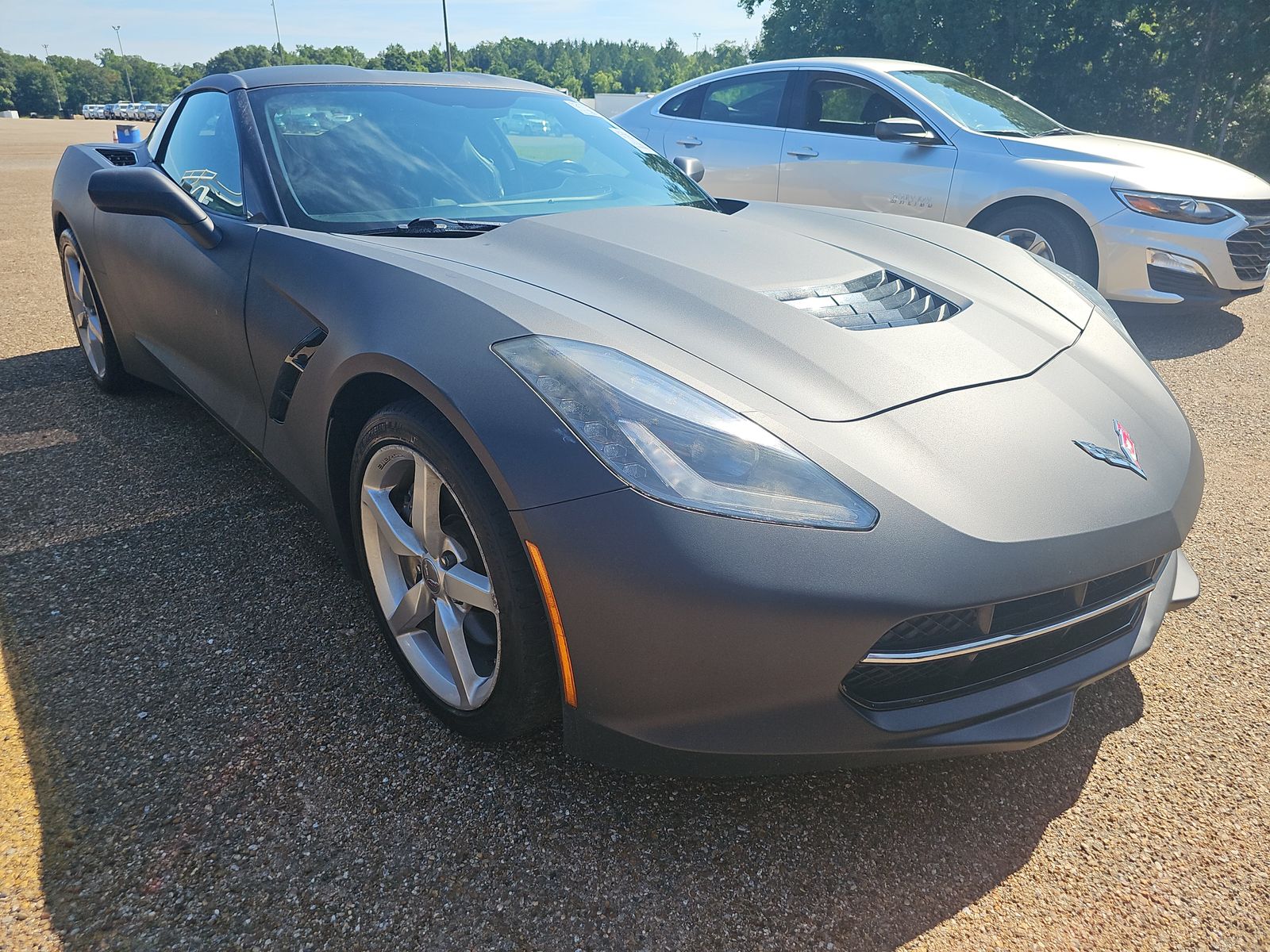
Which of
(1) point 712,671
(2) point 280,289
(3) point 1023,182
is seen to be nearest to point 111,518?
(2) point 280,289

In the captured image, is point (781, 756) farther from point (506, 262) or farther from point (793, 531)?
point (506, 262)

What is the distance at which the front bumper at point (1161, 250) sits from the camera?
4.80 m

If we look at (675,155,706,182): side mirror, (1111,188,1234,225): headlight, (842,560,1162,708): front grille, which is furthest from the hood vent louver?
(1111,188,1234,225): headlight

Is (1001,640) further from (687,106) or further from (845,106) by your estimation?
(687,106)

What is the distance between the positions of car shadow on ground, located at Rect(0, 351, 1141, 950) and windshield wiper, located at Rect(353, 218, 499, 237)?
0.98m

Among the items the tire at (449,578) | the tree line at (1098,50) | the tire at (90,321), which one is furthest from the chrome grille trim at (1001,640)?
the tree line at (1098,50)

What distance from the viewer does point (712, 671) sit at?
4.49 ft

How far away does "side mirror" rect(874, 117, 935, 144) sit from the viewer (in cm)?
521

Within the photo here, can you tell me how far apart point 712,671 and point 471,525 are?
20.3 inches

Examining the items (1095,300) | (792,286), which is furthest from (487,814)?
(1095,300)

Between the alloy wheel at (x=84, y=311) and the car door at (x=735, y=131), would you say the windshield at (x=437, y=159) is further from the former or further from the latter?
the car door at (x=735, y=131)

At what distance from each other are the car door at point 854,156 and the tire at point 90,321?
4.05 metres

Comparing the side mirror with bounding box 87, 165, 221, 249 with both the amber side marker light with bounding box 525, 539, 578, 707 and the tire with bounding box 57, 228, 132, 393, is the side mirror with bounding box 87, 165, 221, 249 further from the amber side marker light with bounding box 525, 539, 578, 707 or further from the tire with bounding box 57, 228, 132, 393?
the amber side marker light with bounding box 525, 539, 578, 707

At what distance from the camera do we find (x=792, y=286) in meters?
1.98
